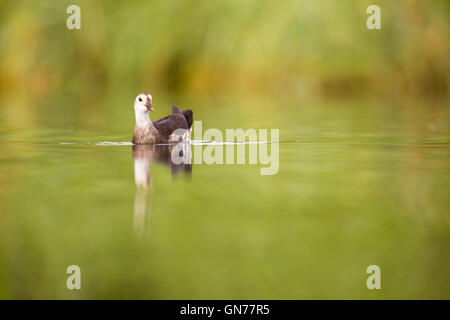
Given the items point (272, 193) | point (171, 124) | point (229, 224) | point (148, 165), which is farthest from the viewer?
point (171, 124)

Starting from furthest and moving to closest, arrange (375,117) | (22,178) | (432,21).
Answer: (432,21) → (375,117) → (22,178)

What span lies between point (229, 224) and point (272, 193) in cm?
94

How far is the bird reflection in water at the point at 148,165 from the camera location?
409 cm

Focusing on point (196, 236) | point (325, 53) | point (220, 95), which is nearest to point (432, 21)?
point (325, 53)

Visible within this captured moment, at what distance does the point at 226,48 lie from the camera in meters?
18.8

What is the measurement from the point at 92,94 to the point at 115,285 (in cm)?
1650

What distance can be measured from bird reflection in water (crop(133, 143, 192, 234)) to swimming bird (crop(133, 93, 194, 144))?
0.14 metres

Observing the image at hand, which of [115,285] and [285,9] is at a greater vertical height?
[285,9]

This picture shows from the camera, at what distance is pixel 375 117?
1122 centimetres

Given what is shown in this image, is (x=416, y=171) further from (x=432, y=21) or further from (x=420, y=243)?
(x=432, y=21)

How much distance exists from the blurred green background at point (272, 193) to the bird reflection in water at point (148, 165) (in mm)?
52

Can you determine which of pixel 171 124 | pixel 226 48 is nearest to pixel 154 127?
pixel 171 124

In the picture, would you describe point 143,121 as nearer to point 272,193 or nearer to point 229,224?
point 272,193

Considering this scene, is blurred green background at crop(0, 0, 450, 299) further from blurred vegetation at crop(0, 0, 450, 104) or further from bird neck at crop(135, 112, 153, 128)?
bird neck at crop(135, 112, 153, 128)
